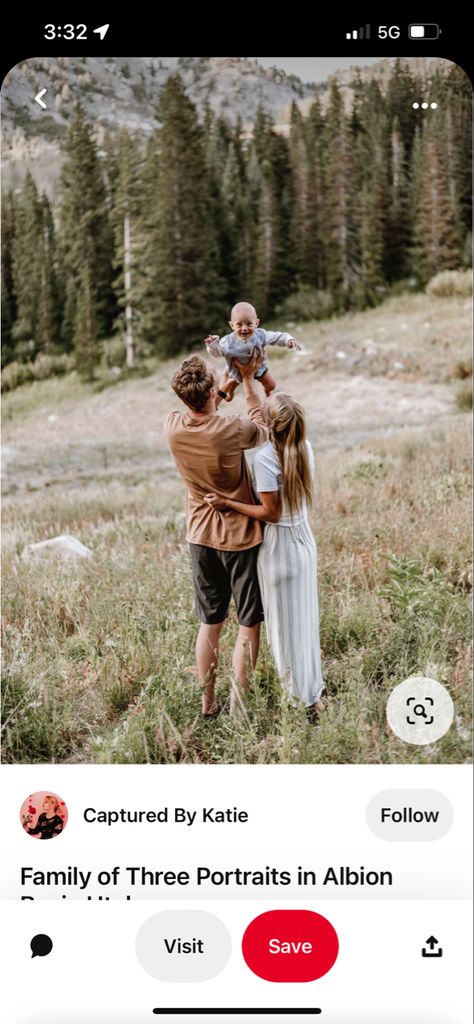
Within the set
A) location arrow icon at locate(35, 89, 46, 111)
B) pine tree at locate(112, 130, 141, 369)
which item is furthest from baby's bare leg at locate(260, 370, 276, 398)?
pine tree at locate(112, 130, 141, 369)

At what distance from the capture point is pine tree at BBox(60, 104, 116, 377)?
17.4m

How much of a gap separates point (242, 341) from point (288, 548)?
109 cm

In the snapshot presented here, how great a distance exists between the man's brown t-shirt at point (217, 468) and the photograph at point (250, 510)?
1 cm

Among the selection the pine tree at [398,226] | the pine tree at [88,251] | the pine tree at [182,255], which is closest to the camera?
Result: the pine tree at [398,226]

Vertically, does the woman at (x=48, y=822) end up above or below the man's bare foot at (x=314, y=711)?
below

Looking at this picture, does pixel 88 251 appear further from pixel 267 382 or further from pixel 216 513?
pixel 216 513

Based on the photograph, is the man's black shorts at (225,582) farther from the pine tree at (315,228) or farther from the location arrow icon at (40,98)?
the pine tree at (315,228)

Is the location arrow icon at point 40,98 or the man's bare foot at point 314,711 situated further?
the man's bare foot at point 314,711

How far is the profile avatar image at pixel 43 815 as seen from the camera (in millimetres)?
3197

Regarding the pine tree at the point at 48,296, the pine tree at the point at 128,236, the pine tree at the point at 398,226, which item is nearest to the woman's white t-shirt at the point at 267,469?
the pine tree at the point at 398,226

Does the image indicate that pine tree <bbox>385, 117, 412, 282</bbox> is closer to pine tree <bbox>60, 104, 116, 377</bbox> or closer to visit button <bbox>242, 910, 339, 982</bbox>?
pine tree <bbox>60, 104, 116, 377</bbox>
